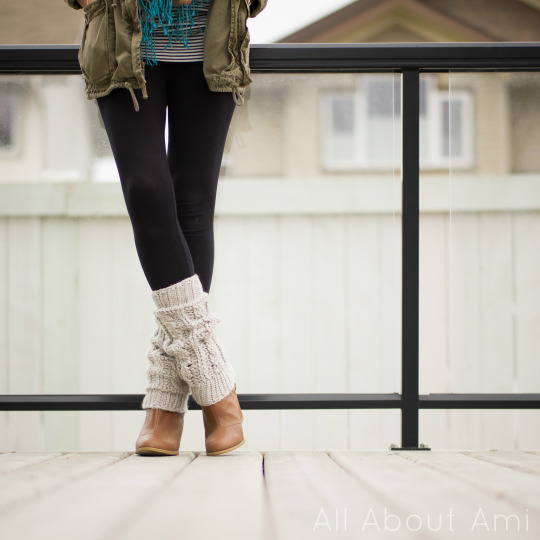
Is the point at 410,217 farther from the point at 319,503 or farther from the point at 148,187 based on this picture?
the point at 319,503

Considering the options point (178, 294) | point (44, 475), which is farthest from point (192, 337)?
point (44, 475)

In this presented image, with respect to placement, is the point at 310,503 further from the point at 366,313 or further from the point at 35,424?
the point at 35,424

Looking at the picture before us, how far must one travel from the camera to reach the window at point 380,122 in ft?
4.62

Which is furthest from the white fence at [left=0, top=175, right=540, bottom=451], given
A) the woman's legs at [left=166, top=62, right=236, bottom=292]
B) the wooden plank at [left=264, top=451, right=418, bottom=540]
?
the wooden plank at [left=264, top=451, right=418, bottom=540]

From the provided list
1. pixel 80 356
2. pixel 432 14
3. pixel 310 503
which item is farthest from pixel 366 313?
pixel 432 14

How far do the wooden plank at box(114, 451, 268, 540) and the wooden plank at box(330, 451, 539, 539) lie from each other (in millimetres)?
138

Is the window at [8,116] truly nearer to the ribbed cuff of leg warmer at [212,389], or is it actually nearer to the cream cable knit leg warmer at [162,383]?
the cream cable knit leg warmer at [162,383]

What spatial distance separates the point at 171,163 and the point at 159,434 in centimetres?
48

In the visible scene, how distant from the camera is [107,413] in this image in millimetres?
1449

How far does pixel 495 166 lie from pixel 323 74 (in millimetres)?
442

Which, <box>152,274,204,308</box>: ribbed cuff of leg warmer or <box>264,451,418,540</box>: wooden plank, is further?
<box>152,274,204,308</box>: ribbed cuff of leg warmer

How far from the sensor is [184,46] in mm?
1108

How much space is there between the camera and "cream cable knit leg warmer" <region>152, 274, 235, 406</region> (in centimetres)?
106

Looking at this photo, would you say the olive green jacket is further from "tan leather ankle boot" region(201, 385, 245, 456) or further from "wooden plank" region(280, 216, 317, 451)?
"tan leather ankle boot" region(201, 385, 245, 456)
